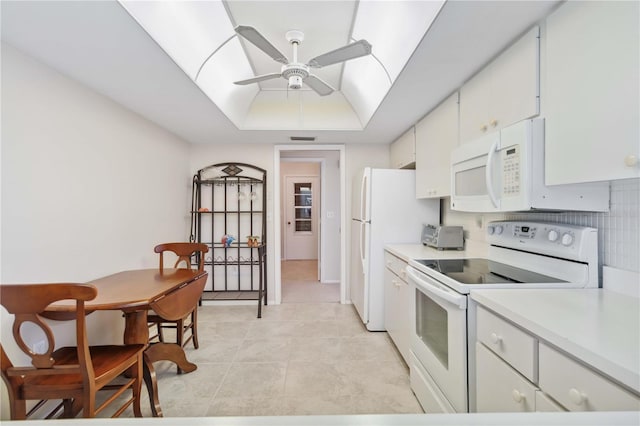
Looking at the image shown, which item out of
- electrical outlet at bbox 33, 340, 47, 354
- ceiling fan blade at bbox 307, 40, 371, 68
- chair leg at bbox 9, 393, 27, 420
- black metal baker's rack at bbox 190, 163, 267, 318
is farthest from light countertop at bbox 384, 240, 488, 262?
electrical outlet at bbox 33, 340, 47, 354

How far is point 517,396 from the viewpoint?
102 cm

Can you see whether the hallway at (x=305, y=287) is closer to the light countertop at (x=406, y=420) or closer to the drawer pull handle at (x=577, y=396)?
the drawer pull handle at (x=577, y=396)

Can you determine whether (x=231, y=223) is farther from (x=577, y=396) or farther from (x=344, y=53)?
(x=577, y=396)

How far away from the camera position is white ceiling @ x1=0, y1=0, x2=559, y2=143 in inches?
52.2

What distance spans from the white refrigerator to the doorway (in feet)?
3.12

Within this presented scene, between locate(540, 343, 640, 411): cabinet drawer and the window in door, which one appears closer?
locate(540, 343, 640, 411): cabinet drawer

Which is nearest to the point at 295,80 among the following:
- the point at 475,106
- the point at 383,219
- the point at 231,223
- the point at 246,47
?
the point at 246,47

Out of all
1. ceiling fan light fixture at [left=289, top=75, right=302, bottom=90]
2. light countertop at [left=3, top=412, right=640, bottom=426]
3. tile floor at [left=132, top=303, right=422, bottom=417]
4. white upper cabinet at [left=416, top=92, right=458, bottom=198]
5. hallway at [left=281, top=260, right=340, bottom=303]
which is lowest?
tile floor at [left=132, top=303, right=422, bottom=417]

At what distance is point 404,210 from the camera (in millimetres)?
2904

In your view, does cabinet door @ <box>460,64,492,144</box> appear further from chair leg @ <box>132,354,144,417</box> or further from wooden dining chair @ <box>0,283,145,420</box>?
chair leg @ <box>132,354,144,417</box>

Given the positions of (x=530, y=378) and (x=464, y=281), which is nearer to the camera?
(x=530, y=378)

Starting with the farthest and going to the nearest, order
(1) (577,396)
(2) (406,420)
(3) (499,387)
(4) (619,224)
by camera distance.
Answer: (4) (619,224), (3) (499,387), (1) (577,396), (2) (406,420)

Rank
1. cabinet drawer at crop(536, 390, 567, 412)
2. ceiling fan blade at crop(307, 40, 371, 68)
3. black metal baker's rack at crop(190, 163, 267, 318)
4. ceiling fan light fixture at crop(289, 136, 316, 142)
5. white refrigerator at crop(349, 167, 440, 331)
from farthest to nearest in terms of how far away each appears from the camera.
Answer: black metal baker's rack at crop(190, 163, 267, 318), ceiling fan light fixture at crop(289, 136, 316, 142), white refrigerator at crop(349, 167, 440, 331), ceiling fan blade at crop(307, 40, 371, 68), cabinet drawer at crop(536, 390, 567, 412)

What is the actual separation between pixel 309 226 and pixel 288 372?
487 cm
